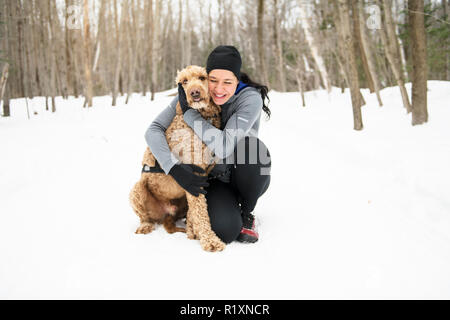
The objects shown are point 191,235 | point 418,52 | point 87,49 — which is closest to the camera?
point 191,235

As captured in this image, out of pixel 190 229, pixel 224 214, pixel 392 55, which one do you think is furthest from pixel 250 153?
pixel 392 55

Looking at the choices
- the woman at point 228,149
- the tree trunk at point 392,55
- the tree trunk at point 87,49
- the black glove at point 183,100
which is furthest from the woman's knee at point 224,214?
the tree trunk at point 87,49

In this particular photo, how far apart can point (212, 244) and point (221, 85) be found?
3.75ft

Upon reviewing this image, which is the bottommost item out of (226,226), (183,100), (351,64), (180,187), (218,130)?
(226,226)

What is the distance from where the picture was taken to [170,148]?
209 centimetres

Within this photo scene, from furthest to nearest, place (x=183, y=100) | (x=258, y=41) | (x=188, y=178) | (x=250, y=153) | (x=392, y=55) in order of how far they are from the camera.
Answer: (x=258, y=41) → (x=392, y=55) → (x=250, y=153) → (x=183, y=100) → (x=188, y=178)

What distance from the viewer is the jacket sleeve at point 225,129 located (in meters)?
1.97

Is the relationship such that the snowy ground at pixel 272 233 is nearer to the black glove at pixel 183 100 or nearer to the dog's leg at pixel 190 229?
the dog's leg at pixel 190 229

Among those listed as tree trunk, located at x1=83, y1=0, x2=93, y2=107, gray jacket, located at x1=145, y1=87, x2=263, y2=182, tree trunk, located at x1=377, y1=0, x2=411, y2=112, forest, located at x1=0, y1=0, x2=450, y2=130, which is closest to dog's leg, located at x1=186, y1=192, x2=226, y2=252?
gray jacket, located at x1=145, y1=87, x2=263, y2=182

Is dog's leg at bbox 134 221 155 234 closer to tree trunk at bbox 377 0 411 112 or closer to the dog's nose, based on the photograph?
the dog's nose

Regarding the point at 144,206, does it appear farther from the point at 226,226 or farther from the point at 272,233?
the point at 272,233

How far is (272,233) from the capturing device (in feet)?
7.26

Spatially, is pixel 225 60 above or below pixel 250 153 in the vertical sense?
above
